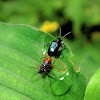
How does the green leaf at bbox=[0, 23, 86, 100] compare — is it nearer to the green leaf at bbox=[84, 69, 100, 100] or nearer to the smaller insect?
the smaller insect

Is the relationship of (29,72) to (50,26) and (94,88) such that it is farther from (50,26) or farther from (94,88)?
(50,26)

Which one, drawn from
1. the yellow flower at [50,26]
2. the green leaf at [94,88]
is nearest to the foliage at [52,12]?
the yellow flower at [50,26]

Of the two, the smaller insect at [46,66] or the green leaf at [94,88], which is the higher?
the green leaf at [94,88]

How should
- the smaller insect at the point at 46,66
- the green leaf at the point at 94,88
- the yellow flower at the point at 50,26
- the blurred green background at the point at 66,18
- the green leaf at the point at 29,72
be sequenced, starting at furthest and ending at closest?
1. the yellow flower at the point at 50,26
2. the blurred green background at the point at 66,18
3. the smaller insect at the point at 46,66
4. the green leaf at the point at 29,72
5. the green leaf at the point at 94,88

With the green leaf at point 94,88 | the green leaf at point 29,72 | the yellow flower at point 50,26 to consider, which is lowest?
the yellow flower at point 50,26

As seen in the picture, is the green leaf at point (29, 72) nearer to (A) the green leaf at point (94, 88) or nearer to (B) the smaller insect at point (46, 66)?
(B) the smaller insect at point (46, 66)

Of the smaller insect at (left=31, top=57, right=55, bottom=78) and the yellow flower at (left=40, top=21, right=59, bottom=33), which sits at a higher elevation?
the smaller insect at (left=31, top=57, right=55, bottom=78)

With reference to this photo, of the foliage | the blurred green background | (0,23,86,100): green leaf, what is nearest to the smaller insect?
(0,23,86,100): green leaf
